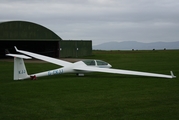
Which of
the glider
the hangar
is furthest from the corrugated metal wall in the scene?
the glider

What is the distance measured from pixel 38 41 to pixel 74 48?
224 inches

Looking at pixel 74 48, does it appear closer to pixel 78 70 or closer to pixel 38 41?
pixel 38 41

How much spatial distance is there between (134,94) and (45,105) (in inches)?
169

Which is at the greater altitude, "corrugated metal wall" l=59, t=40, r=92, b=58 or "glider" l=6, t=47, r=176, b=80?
"corrugated metal wall" l=59, t=40, r=92, b=58

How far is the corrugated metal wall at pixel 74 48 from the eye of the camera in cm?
4956

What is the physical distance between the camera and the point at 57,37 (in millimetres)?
49281

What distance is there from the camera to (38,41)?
166ft

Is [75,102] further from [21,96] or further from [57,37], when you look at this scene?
[57,37]

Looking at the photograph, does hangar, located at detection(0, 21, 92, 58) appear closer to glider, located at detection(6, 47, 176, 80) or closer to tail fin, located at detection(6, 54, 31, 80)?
Answer: glider, located at detection(6, 47, 176, 80)

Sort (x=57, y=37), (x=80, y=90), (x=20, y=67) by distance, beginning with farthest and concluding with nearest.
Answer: (x=57, y=37) < (x=20, y=67) < (x=80, y=90)

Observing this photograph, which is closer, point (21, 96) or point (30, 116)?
point (30, 116)

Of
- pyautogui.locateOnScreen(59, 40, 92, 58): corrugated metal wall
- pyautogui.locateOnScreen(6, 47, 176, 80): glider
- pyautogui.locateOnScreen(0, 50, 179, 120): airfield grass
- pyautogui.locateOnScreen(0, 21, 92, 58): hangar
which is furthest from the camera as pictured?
pyautogui.locateOnScreen(59, 40, 92, 58): corrugated metal wall

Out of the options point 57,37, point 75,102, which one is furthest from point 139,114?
point 57,37

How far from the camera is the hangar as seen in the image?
42.7 metres
